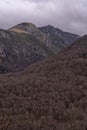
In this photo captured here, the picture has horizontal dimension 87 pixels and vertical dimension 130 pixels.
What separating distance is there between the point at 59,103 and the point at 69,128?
496 inches

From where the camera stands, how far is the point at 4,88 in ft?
220

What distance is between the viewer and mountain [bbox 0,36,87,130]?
44.5m

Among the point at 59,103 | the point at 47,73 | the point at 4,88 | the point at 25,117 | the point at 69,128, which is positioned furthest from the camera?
the point at 47,73

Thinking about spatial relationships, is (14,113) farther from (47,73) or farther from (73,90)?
(47,73)

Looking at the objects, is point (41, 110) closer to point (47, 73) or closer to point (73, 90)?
point (73, 90)

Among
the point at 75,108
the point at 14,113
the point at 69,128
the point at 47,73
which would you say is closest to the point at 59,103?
the point at 75,108

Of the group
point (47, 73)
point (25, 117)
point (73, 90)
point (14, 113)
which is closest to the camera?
point (25, 117)

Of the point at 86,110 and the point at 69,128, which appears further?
the point at 86,110

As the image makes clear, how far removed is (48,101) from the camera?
2228 inches

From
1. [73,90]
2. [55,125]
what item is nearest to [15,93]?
[73,90]

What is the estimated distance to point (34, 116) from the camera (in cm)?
4894

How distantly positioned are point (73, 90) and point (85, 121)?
17.6m

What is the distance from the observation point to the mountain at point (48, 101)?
44.5 meters

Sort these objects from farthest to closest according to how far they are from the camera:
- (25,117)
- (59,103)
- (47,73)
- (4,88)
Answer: (47,73), (4,88), (59,103), (25,117)
